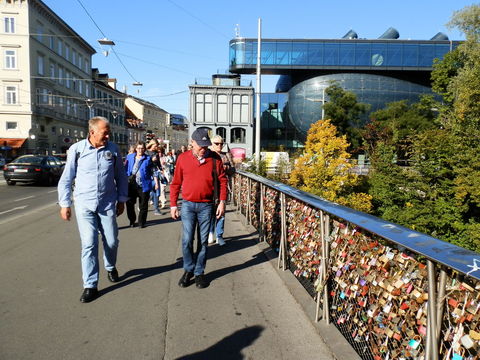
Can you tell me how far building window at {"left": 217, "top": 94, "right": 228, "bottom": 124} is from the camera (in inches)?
2350

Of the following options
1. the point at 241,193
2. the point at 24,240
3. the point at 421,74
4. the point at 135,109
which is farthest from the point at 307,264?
the point at 135,109

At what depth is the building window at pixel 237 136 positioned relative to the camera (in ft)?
197

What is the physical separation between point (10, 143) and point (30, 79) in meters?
7.12

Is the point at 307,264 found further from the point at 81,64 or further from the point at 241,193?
the point at 81,64

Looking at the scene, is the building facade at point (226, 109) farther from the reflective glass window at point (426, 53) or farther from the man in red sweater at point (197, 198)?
the man in red sweater at point (197, 198)

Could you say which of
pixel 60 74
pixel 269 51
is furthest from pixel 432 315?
pixel 269 51

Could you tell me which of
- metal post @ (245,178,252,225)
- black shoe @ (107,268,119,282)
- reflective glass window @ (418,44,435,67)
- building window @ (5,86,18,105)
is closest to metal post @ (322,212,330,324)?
black shoe @ (107,268,119,282)

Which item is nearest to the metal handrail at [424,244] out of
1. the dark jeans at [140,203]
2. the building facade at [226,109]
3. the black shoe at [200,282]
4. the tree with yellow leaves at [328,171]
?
the black shoe at [200,282]

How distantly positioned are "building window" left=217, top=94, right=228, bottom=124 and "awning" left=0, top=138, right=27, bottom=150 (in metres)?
27.2

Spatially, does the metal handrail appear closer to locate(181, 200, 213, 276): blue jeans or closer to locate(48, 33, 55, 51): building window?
locate(181, 200, 213, 276): blue jeans

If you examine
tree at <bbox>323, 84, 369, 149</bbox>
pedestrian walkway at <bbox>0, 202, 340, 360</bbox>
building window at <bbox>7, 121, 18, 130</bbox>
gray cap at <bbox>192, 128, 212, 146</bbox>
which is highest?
tree at <bbox>323, 84, 369, 149</bbox>

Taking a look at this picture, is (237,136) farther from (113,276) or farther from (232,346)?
(232,346)

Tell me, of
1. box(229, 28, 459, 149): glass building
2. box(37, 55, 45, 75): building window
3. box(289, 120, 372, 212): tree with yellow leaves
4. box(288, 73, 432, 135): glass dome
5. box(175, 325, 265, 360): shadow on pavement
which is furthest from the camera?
box(288, 73, 432, 135): glass dome

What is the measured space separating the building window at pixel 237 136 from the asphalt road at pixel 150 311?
54.4 meters
